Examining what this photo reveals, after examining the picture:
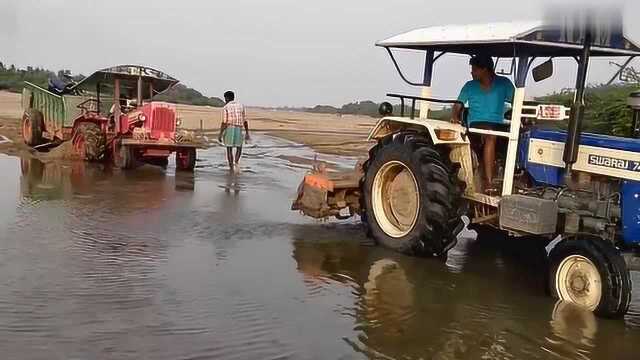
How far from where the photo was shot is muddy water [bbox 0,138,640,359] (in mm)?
4562

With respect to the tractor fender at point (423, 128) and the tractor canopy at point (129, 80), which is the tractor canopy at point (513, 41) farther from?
the tractor canopy at point (129, 80)

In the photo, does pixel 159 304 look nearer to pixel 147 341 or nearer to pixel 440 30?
pixel 147 341

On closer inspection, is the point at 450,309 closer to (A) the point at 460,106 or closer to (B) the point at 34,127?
(A) the point at 460,106

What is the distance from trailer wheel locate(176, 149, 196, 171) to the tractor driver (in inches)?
320

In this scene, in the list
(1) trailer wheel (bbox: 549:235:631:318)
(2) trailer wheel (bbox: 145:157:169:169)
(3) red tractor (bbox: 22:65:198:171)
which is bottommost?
(2) trailer wheel (bbox: 145:157:169:169)

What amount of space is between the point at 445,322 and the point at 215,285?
6.17 ft

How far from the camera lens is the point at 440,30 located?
752 cm

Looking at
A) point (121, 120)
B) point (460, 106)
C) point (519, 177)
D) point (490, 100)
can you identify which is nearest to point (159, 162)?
point (121, 120)

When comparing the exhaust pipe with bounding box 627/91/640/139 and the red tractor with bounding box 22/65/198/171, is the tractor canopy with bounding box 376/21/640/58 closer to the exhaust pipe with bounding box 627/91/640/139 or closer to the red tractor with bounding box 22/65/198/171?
the exhaust pipe with bounding box 627/91/640/139

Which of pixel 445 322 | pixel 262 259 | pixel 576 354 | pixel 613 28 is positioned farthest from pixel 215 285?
pixel 613 28

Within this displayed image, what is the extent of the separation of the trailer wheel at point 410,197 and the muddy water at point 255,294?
241 millimetres

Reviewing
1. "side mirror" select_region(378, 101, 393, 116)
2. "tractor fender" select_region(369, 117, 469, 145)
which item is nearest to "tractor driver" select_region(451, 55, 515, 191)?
"tractor fender" select_region(369, 117, 469, 145)

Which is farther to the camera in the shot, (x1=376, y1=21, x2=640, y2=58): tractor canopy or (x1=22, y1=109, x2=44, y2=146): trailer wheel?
(x1=22, y1=109, x2=44, y2=146): trailer wheel

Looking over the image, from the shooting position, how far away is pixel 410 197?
767cm
